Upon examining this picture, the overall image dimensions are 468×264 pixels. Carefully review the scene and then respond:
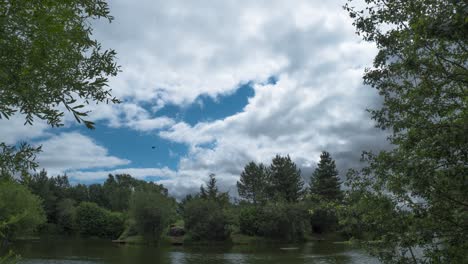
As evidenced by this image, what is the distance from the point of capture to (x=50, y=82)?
312 centimetres

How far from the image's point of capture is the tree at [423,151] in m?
5.63

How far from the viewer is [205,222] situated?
245 feet

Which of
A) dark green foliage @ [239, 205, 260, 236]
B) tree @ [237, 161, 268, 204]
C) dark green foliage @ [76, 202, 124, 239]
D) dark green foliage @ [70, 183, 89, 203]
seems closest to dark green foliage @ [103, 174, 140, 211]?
dark green foliage @ [70, 183, 89, 203]

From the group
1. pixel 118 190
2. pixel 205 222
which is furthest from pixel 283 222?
pixel 118 190

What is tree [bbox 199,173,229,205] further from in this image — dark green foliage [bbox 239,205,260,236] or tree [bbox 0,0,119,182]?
tree [bbox 0,0,119,182]

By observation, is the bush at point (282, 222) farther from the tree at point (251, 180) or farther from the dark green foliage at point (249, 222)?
the tree at point (251, 180)

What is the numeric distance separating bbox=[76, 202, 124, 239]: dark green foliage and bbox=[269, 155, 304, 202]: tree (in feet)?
149

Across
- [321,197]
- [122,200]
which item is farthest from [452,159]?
[122,200]

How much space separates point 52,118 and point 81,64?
1087mm

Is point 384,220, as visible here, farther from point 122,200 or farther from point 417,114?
point 122,200

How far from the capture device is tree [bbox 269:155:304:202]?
100m

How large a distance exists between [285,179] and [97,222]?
56016 mm

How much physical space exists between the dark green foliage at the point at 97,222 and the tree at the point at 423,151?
3949 inches

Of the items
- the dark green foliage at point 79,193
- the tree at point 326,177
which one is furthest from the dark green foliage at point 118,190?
the tree at point 326,177
